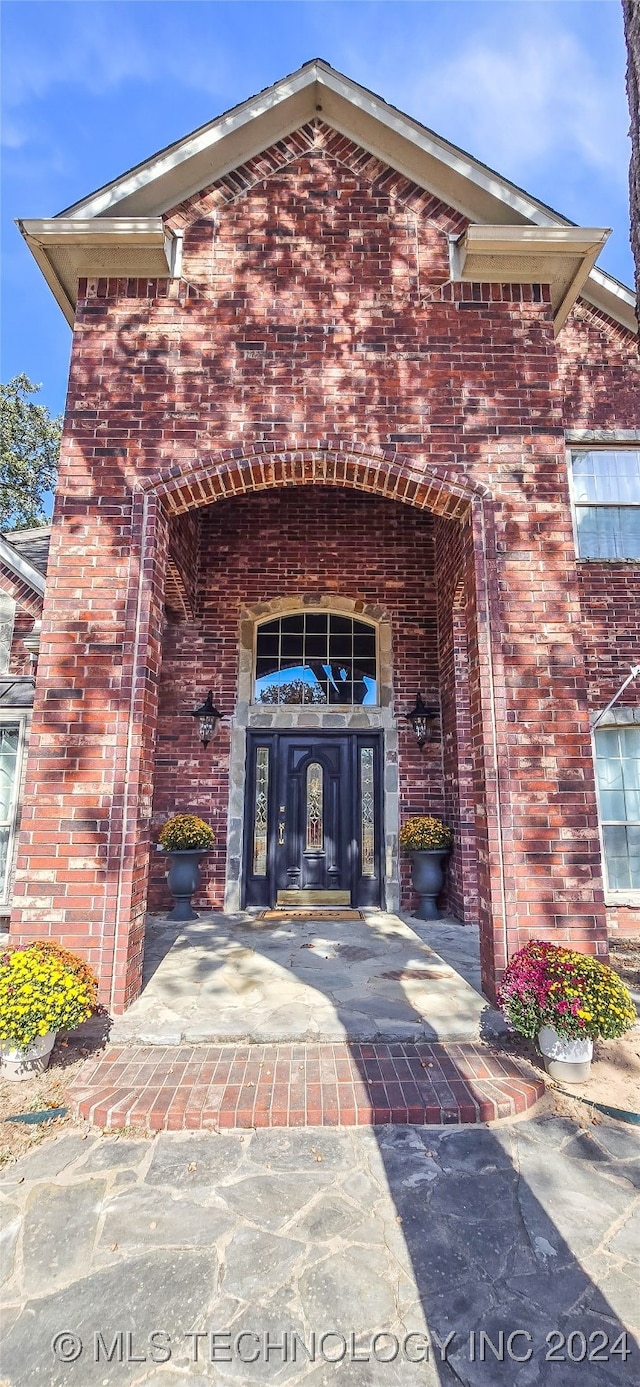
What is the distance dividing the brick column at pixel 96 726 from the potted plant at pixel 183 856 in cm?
234

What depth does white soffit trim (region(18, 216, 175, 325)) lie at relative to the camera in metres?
4.58

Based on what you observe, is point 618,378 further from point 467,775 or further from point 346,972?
point 346,972

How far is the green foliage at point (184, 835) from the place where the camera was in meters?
6.80

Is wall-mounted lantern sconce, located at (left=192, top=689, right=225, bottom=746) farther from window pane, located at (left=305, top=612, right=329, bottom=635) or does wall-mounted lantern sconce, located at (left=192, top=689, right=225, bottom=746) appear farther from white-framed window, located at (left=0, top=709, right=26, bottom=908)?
white-framed window, located at (left=0, top=709, right=26, bottom=908)

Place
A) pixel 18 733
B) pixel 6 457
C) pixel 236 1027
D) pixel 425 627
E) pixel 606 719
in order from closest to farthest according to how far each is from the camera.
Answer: pixel 236 1027 → pixel 18 733 → pixel 606 719 → pixel 425 627 → pixel 6 457

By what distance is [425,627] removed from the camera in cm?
772

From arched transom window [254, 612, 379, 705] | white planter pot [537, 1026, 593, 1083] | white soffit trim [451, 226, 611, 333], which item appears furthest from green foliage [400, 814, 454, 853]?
white soffit trim [451, 226, 611, 333]

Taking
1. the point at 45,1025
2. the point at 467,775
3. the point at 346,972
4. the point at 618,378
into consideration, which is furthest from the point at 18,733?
the point at 618,378

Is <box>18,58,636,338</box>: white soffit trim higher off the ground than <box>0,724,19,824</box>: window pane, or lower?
higher

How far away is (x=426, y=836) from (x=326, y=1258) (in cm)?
475

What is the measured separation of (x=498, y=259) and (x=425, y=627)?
390 cm

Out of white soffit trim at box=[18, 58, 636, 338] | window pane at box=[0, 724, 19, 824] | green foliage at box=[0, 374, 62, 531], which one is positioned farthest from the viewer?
green foliage at box=[0, 374, 62, 531]

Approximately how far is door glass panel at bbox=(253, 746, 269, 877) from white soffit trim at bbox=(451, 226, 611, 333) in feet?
17.3

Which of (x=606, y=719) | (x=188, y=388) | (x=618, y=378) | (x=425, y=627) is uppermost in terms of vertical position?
(x=618, y=378)
